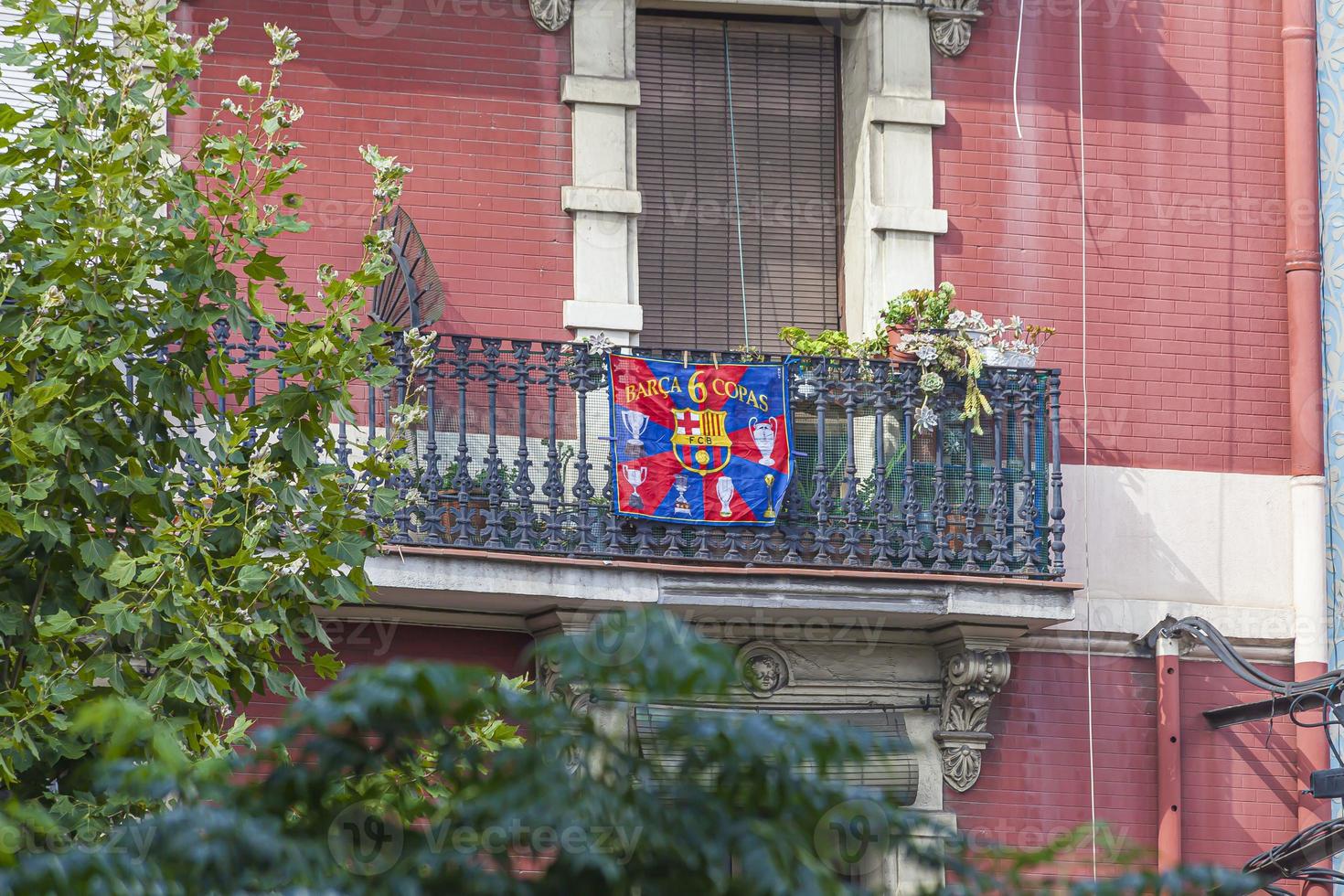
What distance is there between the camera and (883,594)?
9547mm

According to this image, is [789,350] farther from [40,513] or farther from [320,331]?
[40,513]

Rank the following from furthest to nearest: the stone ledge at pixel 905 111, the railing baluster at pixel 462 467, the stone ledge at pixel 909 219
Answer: the stone ledge at pixel 905 111
the stone ledge at pixel 909 219
the railing baluster at pixel 462 467

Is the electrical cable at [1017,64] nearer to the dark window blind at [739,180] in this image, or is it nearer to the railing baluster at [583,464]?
the dark window blind at [739,180]

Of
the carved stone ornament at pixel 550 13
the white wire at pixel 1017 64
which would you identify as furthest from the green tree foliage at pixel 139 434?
the white wire at pixel 1017 64

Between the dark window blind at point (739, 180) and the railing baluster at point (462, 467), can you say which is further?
the dark window blind at point (739, 180)

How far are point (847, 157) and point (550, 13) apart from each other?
1.79 meters

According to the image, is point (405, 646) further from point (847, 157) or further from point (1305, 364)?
point (1305, 364)

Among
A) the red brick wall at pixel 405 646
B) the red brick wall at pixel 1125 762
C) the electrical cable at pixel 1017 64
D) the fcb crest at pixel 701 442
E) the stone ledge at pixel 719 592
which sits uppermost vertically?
the electrical cable at pixel 1017 64

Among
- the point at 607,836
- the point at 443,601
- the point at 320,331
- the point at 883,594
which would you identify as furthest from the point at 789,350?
the point at 607,836

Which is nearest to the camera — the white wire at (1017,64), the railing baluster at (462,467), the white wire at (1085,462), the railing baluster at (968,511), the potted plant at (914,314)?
the railing baluster at (462,467)

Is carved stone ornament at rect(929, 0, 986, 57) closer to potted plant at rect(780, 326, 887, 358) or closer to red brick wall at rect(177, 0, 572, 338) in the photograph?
potted plant at rect(780, 326, 887, 358)

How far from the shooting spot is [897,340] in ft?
32.9

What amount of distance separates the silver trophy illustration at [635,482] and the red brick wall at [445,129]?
1.04 meters

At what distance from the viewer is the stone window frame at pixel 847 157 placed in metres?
10.3
